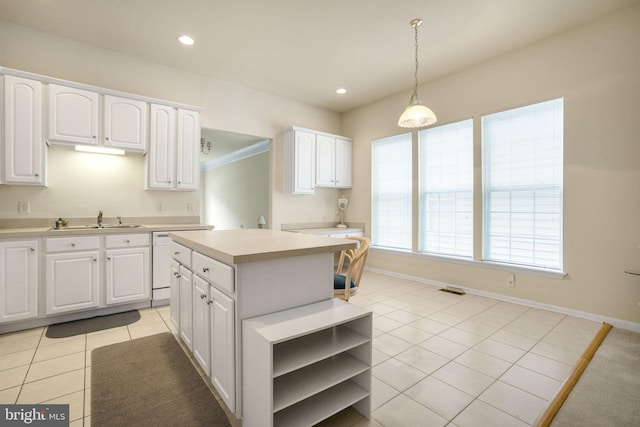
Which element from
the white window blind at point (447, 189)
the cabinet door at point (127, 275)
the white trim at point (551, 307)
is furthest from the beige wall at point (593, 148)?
the cabinet door at point (127, 275)

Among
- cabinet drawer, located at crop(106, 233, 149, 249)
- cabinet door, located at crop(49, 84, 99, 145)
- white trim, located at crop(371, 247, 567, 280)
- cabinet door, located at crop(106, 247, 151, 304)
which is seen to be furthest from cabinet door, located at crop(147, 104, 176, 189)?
white trim, located at crop(371, 247, 567, 280)

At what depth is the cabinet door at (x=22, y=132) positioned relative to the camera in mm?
2732

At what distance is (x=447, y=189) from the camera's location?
4195 mm

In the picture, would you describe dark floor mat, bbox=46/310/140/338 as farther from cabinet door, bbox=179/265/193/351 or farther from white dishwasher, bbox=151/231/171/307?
cabinet door, bbox=179/265/193/351

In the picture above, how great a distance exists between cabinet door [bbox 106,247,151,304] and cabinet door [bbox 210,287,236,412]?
6.49 ft

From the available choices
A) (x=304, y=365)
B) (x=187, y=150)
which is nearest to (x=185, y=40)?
(x=187, y=150)

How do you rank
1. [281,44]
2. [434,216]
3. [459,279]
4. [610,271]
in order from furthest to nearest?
[434,216], [459,279], [281,44], [610,271]

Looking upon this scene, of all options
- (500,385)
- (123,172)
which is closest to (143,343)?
(123,172)

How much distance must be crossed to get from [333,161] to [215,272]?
392 centimetres

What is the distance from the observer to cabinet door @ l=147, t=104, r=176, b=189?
3482 mm

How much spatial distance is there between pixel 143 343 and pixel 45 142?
2.22m

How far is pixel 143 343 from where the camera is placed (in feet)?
8.09

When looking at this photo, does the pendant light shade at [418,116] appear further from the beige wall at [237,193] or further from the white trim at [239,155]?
the beige wall at [237,193]

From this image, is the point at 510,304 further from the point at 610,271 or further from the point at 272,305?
the point at 272,305
